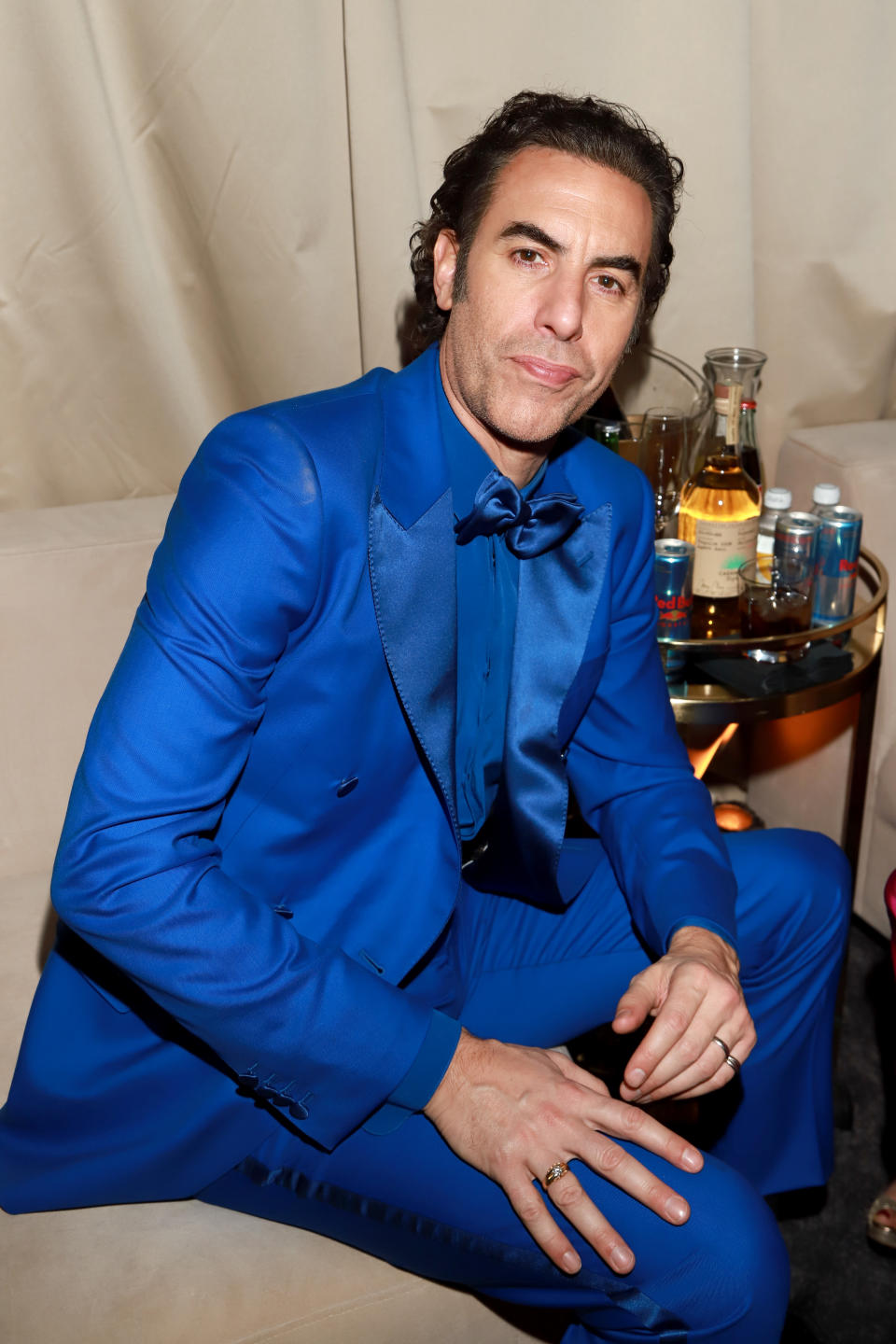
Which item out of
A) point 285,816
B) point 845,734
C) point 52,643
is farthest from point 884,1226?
point 52,643

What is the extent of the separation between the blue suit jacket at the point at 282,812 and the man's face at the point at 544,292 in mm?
59

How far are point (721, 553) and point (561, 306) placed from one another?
0.56 meters

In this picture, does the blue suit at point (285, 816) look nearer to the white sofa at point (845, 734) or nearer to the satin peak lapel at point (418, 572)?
the satin peak lapel at point (418, 572)

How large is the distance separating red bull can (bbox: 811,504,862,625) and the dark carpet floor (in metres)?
0.64

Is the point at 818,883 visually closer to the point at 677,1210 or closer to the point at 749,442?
the point at 677,1210

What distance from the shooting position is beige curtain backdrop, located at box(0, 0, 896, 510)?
1540 mm

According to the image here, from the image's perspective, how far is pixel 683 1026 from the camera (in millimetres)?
1059

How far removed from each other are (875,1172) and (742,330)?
1251 millimetres

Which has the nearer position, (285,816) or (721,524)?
(285,816)

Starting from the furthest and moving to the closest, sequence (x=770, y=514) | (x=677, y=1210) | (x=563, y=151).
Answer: (x=770, y=514) < (x=563, y=151) < (x=677, y=1210)

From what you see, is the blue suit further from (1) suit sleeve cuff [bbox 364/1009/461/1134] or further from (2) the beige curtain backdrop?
(2) the beige curtain backdrop

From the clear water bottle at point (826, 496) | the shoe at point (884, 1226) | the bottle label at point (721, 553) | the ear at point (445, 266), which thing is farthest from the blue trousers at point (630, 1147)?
the ear at point (445, 266)

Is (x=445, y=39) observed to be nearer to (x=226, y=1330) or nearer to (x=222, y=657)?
(x=222, y=657)

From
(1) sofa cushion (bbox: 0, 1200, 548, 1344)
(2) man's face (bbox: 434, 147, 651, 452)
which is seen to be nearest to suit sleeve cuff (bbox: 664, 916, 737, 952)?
(1) sofa cushion (bbox: 0, 1200, 548, 1344)
